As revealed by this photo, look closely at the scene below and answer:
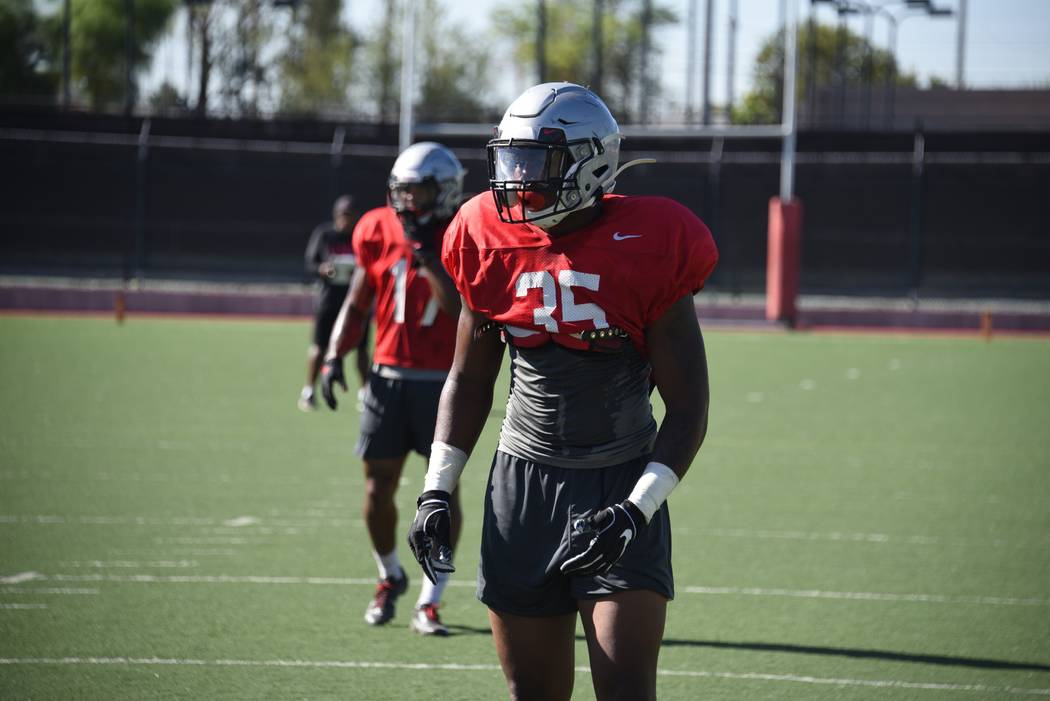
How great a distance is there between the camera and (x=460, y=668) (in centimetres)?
518

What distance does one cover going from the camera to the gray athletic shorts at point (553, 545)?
3.33 meters

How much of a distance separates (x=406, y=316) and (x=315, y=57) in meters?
48.5

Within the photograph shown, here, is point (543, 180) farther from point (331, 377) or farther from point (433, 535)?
point (331, 377)

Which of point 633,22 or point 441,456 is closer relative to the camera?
point 441,456

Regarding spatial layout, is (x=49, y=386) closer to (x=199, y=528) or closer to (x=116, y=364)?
(x=116, y=364)

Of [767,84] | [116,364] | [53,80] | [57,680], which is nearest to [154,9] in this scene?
[53,80]

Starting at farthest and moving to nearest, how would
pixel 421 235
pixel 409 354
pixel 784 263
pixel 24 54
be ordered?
pixel 24 54, pixel 784 263, pixel 409 354, pixel 421 235

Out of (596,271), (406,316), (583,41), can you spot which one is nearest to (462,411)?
(596,271)

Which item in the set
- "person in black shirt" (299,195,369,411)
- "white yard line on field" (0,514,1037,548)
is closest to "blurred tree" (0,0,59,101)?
"person in black shirt" (299,195,369,411)

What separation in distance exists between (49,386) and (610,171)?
10.9 m

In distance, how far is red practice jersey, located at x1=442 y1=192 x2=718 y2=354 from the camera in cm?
331

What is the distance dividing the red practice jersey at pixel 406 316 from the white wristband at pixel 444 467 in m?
2.24

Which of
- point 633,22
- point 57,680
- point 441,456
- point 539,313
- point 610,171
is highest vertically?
point 633,22

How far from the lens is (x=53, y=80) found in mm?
44000
